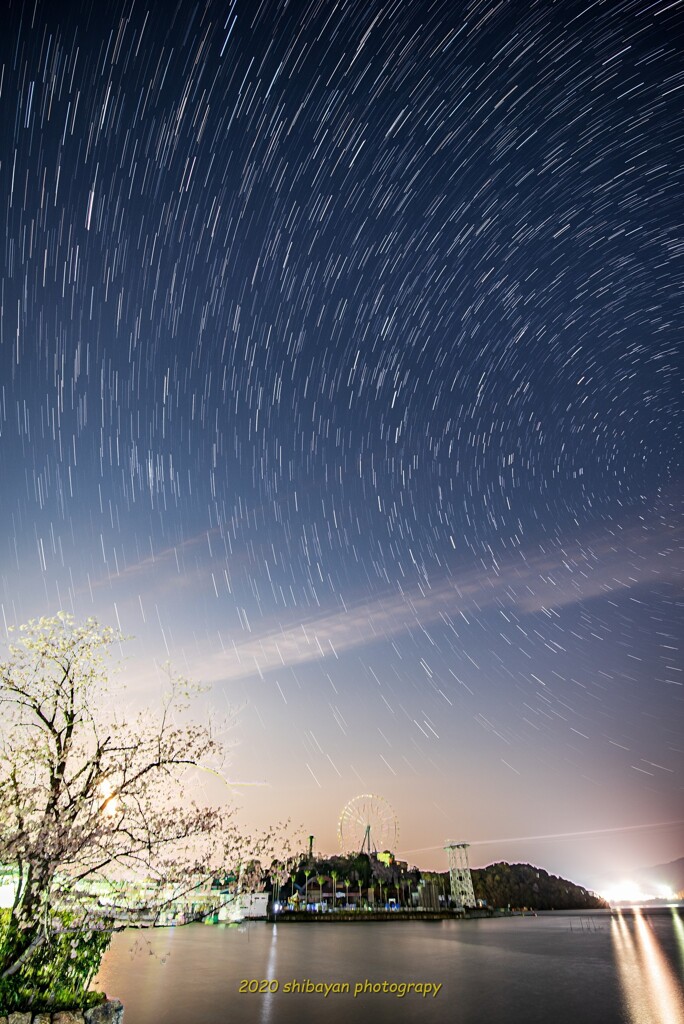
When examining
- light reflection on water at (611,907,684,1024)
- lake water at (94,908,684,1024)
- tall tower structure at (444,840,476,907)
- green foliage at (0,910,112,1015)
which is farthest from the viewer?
tall tower structure at (444,840,476,907)

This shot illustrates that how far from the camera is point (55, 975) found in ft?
50.0

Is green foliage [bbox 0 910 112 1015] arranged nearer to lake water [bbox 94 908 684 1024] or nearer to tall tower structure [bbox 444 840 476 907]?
lake water [bbox 94 908 684 1024]

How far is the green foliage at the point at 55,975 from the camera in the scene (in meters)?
13.9

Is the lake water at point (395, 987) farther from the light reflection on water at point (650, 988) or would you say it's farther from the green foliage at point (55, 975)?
the green foliage at point (55, 975)

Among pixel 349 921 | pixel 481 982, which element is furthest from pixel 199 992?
pixel 349 921

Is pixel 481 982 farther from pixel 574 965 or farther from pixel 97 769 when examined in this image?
pixel 97 769

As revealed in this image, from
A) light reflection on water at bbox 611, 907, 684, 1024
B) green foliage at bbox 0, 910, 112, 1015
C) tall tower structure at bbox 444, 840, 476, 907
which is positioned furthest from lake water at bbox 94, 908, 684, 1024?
tall tower structure at bbox 444, 840, 476, 907

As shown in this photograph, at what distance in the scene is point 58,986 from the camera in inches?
602

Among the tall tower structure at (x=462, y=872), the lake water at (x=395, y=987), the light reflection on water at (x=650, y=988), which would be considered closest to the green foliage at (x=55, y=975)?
the lake water at (x=395, y=987)

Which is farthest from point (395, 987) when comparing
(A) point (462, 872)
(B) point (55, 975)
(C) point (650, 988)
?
(A) point (462, 872)

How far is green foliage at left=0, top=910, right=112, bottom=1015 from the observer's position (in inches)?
547

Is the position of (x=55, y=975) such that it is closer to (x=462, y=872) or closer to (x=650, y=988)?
(x=650, y=988)

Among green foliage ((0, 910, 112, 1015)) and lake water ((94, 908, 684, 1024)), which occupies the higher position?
green foliage ((0, 910, 112, 1015))

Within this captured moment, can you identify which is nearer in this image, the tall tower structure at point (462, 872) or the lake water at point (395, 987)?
the lake water at point (395, 987)
